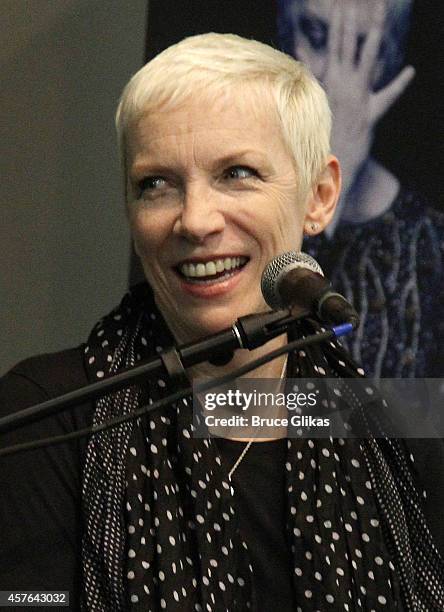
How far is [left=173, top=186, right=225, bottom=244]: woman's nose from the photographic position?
144 cm

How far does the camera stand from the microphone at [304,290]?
3.19ft

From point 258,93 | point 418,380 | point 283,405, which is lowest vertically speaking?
point 418,380

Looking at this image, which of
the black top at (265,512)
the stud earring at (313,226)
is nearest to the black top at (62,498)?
the black top at (265,512)

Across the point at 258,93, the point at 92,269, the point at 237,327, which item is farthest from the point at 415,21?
the point at 237,327

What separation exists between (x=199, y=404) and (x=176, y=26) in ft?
2.71

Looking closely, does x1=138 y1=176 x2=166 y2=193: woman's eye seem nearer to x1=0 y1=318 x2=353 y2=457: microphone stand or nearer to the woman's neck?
the woman's neck

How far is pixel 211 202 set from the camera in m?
1.47

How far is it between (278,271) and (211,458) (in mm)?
518

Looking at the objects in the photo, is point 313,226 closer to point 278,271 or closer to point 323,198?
point 323,198

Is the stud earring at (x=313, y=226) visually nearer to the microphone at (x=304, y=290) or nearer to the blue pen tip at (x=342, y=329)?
the microphone at (x=304, y=290)

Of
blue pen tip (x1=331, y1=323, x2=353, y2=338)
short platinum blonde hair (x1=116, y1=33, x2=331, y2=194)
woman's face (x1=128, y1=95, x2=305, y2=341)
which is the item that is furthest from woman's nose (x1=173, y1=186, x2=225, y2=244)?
blue pen tip (x1=331, y1=323, x2=353, y2=338)

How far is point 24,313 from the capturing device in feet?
7.03

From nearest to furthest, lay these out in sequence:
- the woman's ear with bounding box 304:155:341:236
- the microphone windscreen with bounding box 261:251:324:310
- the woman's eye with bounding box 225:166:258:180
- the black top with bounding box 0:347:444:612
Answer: the microphone windscreen with bounding box 261:251:324:310, the black top with bounding box 0:347:444:612, the woman's eye with bounding box 225:166:258:180, the woman's ear with bounding box 304:155:341:236

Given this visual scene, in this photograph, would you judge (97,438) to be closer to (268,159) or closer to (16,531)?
(16,531)
